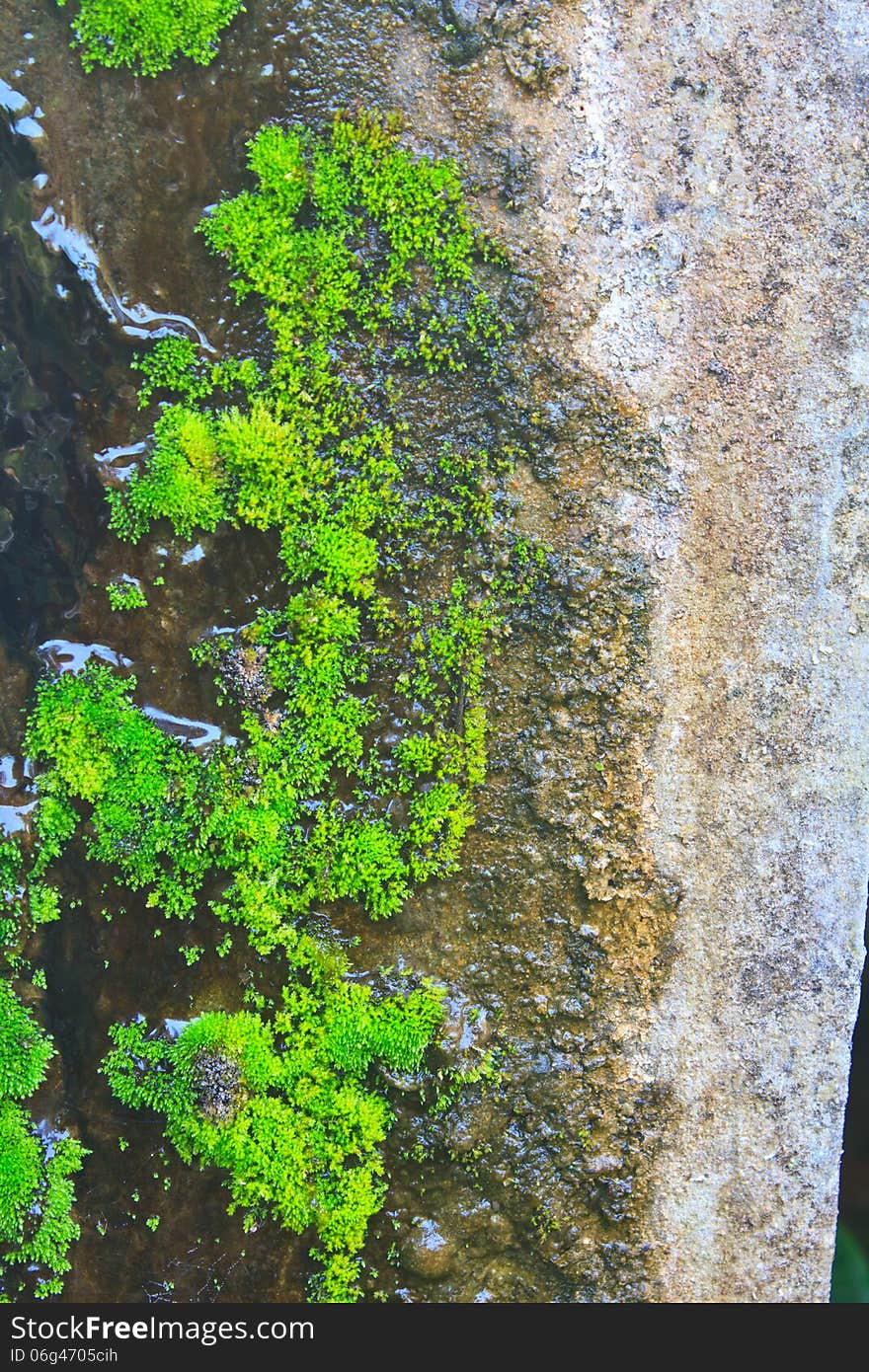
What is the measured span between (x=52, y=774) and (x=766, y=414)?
220 cm

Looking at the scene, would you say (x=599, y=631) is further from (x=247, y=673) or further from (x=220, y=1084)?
(x=220, y=1084)

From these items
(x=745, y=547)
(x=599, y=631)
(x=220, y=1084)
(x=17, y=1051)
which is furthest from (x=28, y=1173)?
(x=745, y=547)

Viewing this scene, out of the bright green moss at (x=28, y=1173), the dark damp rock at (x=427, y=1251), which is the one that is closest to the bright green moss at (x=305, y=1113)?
the dark damp rock at (x=427, y=1251)

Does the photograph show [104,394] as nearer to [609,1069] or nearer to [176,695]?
[176,695]

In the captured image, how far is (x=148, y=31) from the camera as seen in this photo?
2.55 meters

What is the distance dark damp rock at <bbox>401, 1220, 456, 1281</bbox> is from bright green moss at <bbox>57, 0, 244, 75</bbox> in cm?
322

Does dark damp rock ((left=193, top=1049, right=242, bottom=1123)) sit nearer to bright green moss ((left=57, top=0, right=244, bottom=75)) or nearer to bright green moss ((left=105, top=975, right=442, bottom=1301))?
bright green moss ((left=105, top=975, right=442, bottom=1301))

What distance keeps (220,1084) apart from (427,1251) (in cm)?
74

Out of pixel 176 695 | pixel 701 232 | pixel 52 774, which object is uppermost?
pixel 701 232

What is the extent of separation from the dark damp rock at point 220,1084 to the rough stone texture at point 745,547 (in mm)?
1111

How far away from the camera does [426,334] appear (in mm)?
2631

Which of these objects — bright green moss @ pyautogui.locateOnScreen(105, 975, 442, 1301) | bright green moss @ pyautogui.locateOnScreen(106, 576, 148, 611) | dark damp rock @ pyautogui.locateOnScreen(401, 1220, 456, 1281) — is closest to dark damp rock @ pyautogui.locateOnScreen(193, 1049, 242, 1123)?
bright green moss @ pyautogui.locateOnScreen(105, 975, 442, 1301)

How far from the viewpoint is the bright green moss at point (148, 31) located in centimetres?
254

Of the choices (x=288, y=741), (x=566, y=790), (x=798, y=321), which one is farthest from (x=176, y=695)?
(x=798, y=321)
